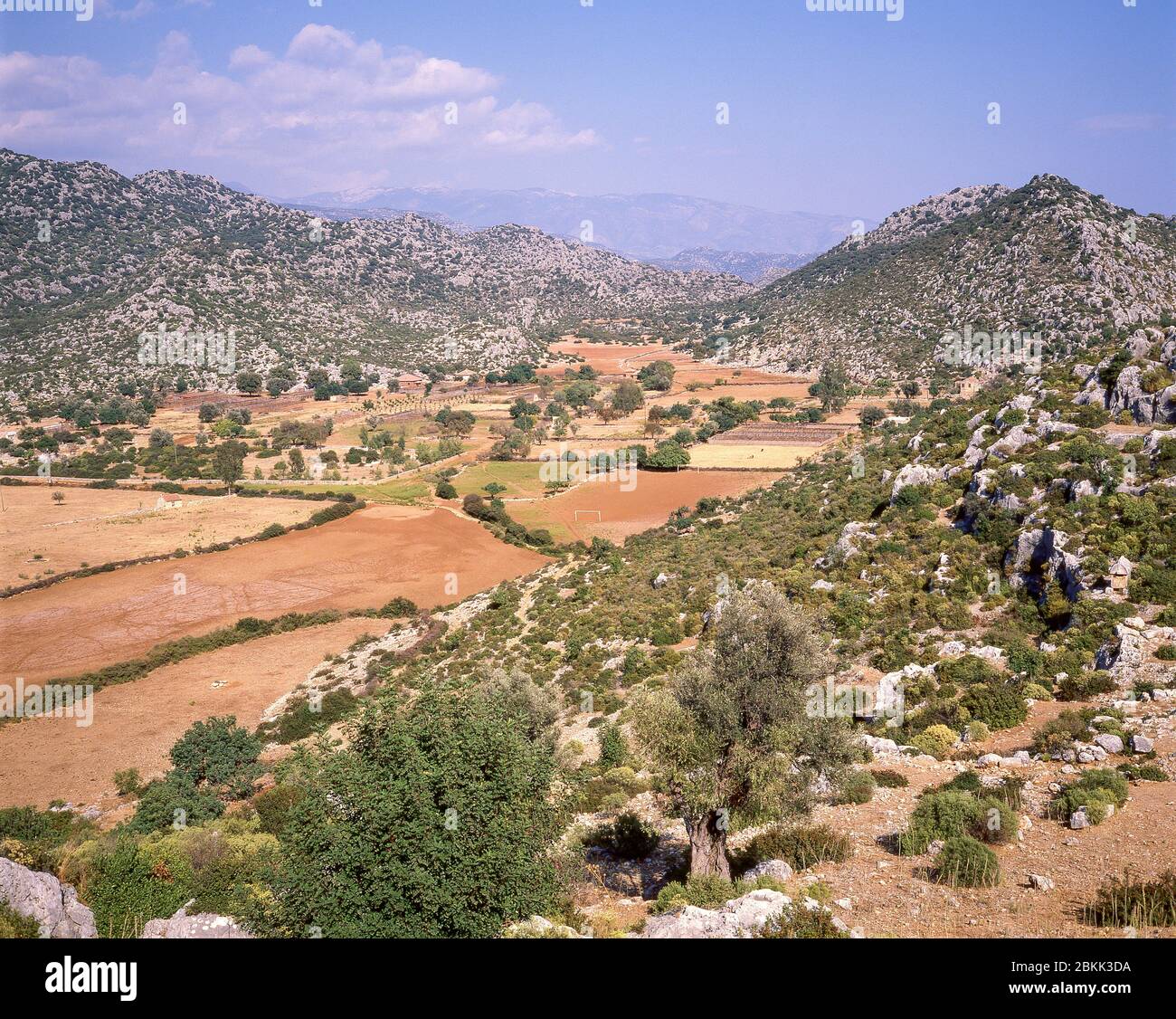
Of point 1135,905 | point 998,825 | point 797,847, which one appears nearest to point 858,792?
point 797,847

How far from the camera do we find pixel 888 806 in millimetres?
15578

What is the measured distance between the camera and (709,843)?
13.4 m

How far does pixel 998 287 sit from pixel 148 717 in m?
121

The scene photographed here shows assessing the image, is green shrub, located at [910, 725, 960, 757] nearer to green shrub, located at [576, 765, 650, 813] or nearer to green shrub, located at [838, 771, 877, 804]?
green shrub, located at [838, 771, 877, 804]

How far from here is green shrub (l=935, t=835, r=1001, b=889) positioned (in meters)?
11.9

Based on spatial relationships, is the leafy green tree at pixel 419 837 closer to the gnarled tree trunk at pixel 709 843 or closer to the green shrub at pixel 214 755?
the gnarled tree trunk at pixel 709 843

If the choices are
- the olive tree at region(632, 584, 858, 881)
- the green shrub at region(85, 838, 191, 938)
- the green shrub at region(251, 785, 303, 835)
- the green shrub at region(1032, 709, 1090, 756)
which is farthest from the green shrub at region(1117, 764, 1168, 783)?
the green shrub at region(85, 838, 191, 938)

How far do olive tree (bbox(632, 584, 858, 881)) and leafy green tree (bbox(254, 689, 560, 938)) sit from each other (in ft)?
8.37

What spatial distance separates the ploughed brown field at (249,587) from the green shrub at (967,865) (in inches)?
1555

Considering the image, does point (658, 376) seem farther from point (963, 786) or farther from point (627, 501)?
point (963, 786)

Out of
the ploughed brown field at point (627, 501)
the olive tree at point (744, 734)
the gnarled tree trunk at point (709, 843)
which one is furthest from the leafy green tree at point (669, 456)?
the gnarled tree trunk at point (709, 843)
